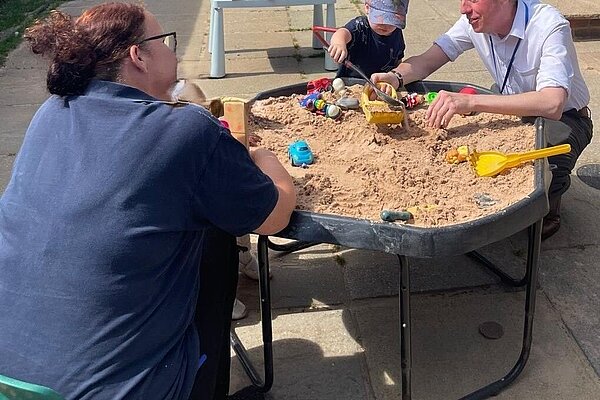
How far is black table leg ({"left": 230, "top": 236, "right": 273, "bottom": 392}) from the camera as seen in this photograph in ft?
6.36

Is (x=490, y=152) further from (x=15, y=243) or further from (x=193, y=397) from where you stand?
(x=15, y=243)

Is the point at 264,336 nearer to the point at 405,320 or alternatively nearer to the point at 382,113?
the point at 405,320

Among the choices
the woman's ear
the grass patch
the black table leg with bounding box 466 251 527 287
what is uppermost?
the woman's ear

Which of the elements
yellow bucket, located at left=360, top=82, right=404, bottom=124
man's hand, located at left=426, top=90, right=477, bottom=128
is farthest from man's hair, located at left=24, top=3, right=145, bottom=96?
man's hand, located at left=426, top=90, right=477, bottom=128

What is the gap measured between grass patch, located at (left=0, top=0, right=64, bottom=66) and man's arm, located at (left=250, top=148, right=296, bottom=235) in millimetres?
4799

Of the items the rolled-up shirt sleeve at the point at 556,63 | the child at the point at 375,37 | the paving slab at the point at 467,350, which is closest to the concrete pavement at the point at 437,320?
the paving slab at the point at 467,350

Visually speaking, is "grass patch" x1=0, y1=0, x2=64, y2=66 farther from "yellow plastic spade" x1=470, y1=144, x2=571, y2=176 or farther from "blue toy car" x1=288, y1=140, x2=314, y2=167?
"yellow plastic spade" x1=470, y1=144, x2=571, y2=176

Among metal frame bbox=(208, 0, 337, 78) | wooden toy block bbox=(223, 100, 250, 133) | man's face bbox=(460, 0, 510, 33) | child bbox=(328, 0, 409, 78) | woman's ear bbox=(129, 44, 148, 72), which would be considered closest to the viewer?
woman's ear bbox=(129, 44, 148, 72)

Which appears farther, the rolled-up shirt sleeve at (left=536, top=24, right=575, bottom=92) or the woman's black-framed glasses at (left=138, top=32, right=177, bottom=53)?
the rolled-up shirt sleeve at (left=536, top=24, right=575, bottom=92)

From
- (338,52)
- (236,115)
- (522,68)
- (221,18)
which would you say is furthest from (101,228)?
(221,18)

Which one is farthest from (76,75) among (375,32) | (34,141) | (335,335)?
(375,32)

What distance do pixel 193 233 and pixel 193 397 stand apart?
0.39 metres

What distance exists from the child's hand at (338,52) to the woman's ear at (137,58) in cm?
137

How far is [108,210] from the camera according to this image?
1.35 m
